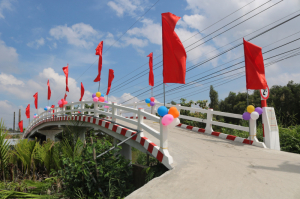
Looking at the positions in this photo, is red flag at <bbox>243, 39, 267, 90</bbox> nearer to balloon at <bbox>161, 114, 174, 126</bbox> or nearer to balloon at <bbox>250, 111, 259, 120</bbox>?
balloon at <bbox>250, 111, 259, 120</bbox>

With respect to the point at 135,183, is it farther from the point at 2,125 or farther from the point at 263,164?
the point at 2,125

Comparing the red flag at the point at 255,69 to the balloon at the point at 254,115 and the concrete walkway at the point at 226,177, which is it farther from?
the concrete walkway at the point at 226,177

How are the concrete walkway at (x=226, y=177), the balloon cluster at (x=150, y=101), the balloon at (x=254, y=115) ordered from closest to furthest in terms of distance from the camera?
the concrete walkway at (x=226, y=177), the balloon at (x=254, y=115), the balloon cluster at (x=150, y=101)

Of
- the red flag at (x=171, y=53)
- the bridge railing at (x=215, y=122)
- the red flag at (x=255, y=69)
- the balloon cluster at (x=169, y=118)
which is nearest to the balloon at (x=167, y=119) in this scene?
the balloon cluster at (x=169, y=118)

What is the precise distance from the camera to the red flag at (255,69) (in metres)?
8.29

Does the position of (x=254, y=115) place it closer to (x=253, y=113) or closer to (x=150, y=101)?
(x=253, y=113)

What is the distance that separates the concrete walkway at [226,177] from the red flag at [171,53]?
90.3 inches

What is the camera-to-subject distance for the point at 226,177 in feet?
14.4

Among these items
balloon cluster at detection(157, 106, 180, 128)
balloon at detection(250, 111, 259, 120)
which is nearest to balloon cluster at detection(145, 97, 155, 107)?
balloon at detection(250, 111, 259, 120)

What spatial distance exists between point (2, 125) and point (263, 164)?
23.5 ft

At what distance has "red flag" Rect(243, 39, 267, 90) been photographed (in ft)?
27.2

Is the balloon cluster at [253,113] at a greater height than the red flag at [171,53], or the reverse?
the red flag at [171,53]

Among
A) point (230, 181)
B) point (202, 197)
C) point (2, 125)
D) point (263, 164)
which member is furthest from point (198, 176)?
point (2, 125)

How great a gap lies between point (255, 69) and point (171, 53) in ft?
12.0
